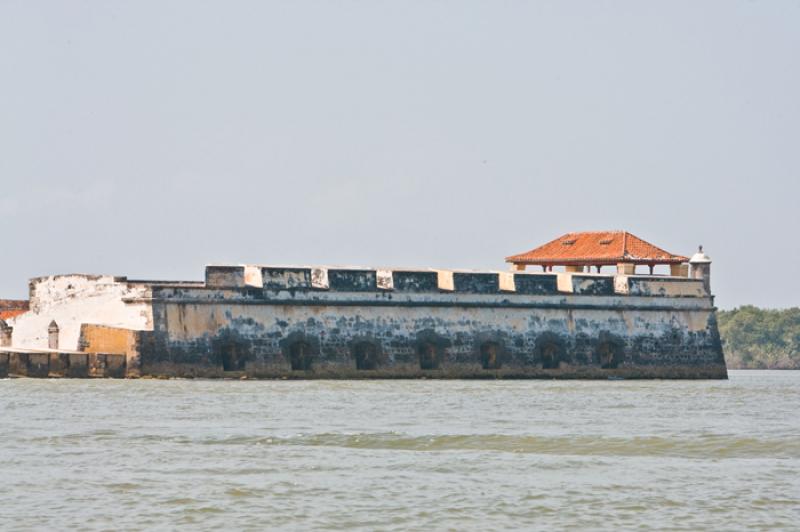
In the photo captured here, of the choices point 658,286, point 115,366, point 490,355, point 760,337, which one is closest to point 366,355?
point 490,355

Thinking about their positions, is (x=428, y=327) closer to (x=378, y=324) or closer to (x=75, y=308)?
(x=378, y=324)

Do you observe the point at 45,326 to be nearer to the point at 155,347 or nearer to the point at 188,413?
the point at 155,347

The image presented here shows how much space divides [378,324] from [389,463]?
16.1 meters

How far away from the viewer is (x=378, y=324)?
3014 centimetres

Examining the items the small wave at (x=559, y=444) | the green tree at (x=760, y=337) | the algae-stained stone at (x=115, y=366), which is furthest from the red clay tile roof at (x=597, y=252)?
the green tree at (x=760, y=337)

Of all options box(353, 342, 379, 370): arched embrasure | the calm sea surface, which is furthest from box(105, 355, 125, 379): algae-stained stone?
the calm sea surface

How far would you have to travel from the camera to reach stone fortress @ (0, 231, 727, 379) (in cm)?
2820

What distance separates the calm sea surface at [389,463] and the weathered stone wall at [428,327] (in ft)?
20.2

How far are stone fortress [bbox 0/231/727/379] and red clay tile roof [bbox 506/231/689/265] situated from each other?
58mm

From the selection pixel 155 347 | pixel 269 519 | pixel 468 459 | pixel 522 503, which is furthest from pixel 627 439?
pixel 155 347

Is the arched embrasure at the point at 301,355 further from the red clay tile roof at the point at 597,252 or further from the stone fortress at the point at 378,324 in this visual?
the red clay tile roof at the point at 597,252

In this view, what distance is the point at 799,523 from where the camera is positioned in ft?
36.8

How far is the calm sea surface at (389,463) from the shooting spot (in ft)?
37.4

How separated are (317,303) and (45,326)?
5052 millimetres
